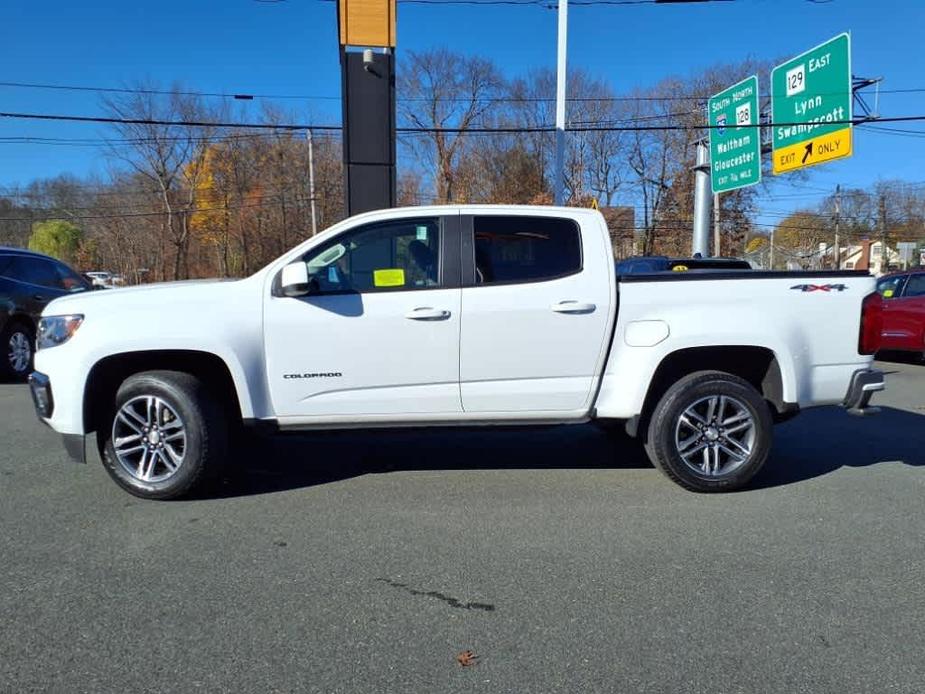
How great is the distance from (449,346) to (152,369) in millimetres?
2015

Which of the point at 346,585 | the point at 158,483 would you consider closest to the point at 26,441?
the point at 158,483

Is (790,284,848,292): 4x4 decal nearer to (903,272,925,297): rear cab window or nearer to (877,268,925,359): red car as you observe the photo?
(877,268,925,359): red car

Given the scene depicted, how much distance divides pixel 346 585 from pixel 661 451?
2.37m

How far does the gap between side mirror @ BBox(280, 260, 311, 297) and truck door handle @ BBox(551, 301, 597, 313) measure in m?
1.63

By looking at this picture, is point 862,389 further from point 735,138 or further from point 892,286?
point 735,138

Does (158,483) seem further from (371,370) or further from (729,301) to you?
(729,301)

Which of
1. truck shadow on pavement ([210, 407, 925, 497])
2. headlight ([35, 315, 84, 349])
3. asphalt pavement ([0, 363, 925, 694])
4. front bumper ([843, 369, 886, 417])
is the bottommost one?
asphalt pavement ([0, 363, 925, 694])

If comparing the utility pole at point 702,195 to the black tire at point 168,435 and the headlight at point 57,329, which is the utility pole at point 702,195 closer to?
the black tire at point 168,435

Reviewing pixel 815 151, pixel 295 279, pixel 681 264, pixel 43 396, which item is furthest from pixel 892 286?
pixel 43 396

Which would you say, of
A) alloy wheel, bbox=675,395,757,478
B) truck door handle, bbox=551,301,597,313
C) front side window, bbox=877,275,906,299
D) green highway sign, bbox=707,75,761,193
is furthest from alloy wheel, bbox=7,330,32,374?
green highway sign, bbox=707,75,761,193

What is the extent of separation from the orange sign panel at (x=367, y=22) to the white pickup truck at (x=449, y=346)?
646 cm

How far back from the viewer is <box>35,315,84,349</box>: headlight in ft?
14.1

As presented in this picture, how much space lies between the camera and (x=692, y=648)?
2719 mm

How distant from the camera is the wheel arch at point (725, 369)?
4633 mm
